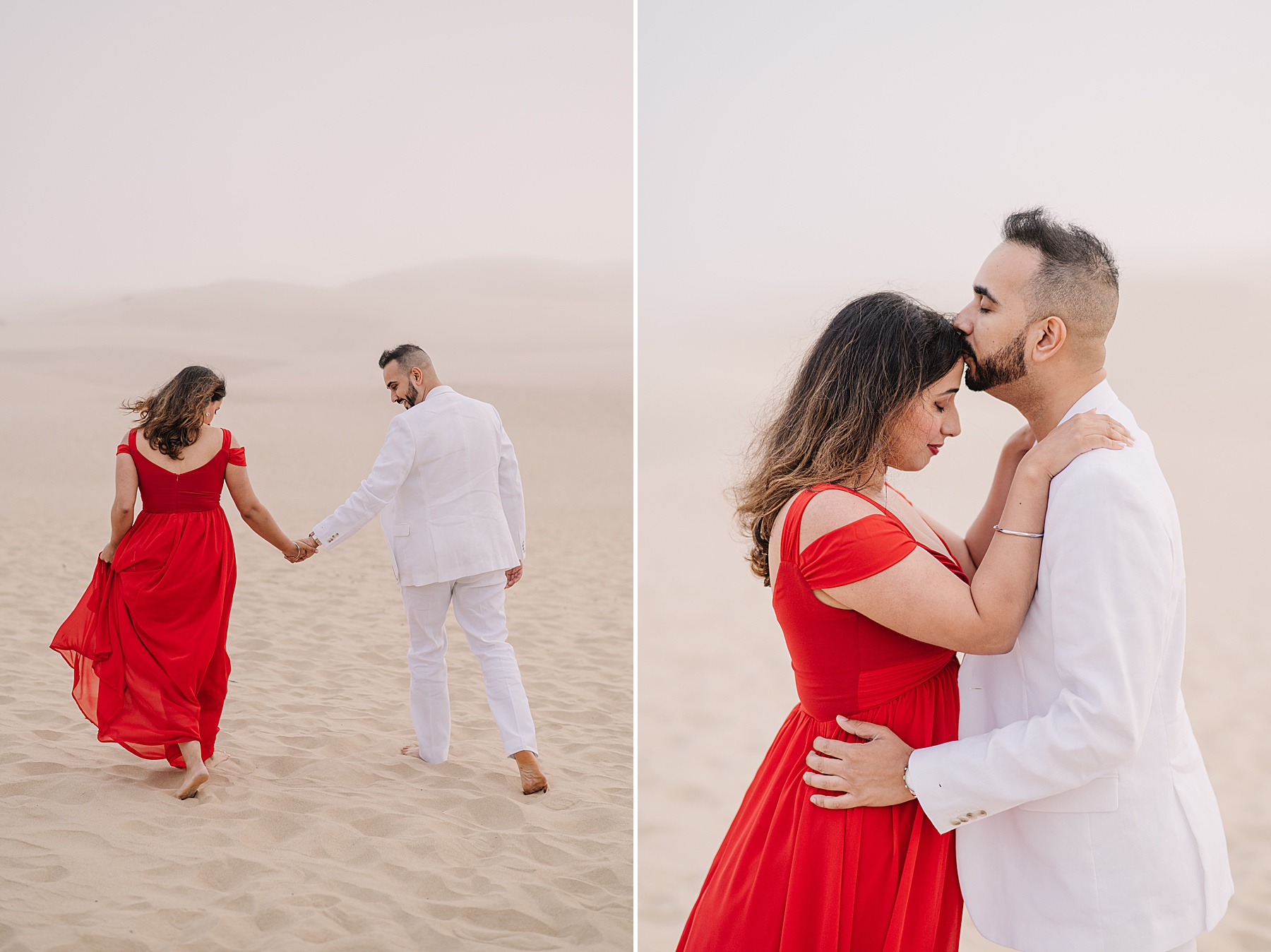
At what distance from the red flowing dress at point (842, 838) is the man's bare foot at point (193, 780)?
308 cm

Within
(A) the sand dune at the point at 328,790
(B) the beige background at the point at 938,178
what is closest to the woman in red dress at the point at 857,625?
(A) the sand dune at the point at 328,790

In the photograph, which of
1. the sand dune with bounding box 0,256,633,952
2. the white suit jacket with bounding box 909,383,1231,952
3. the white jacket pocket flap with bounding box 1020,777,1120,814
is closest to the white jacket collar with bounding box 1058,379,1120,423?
the white suit jacket with bounding box 909,383,1231,952

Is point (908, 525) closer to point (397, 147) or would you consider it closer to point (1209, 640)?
point (1209, 640)

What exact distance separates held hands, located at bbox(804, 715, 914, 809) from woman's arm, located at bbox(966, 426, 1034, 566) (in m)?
0.53

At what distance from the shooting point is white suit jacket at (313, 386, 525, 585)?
471 centimetres

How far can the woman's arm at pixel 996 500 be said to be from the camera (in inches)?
89.4

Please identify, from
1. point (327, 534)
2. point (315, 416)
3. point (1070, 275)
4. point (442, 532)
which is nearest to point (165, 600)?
point (327, 534)

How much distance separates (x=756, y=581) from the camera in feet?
44.9

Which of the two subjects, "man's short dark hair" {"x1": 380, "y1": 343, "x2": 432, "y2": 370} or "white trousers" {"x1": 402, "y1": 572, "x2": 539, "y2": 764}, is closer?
"white trousers" {"x1": 402, "y1": 572, "x2": 539, "y2": 764}

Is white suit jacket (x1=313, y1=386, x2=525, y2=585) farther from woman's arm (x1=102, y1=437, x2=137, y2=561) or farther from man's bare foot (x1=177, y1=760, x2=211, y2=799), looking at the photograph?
man's bare foot (x1=177, y1=760, x2=211, y2=799)

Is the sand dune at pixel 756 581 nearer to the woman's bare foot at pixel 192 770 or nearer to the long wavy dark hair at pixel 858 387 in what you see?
the long wavy dark hair at pixel 858 387

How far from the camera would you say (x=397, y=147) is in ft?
180

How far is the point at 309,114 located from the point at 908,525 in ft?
184

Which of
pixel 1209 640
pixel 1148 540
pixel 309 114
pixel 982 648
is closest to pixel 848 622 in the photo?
pixel 982 648
